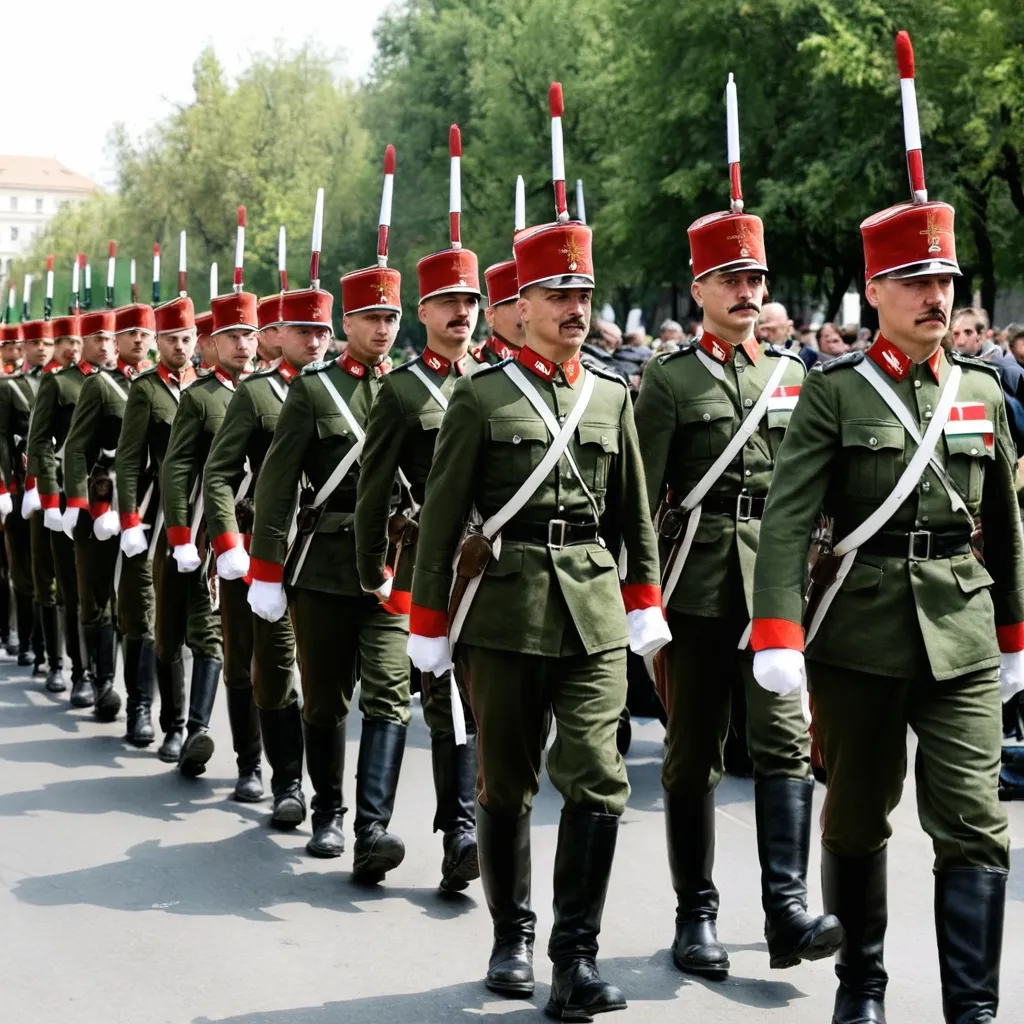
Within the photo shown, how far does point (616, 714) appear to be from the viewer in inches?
225

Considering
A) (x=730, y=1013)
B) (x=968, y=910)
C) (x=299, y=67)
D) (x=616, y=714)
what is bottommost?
(x=730, y=1013)

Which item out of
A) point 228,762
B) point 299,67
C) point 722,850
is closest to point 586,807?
point 722,850

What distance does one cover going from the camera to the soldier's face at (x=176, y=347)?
1034 cm

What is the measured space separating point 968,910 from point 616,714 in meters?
1.22

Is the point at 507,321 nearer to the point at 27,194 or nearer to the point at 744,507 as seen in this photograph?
the point at 744,507

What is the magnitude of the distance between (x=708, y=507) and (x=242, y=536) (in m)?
3.06

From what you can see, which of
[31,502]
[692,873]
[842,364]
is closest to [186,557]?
[692,873]

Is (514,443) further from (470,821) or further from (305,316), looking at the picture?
(305,316)

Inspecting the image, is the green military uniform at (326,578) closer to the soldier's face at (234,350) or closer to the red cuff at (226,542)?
the red cuff at (226,542)

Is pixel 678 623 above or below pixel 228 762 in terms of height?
above

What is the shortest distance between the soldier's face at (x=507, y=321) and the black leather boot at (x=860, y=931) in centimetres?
357

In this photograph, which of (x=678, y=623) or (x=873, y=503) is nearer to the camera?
(x=873, y=503)

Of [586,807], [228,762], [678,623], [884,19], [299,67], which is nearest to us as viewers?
[586,807]

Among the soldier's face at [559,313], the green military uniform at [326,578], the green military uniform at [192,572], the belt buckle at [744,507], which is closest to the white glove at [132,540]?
the green military uniform at [192,572]
